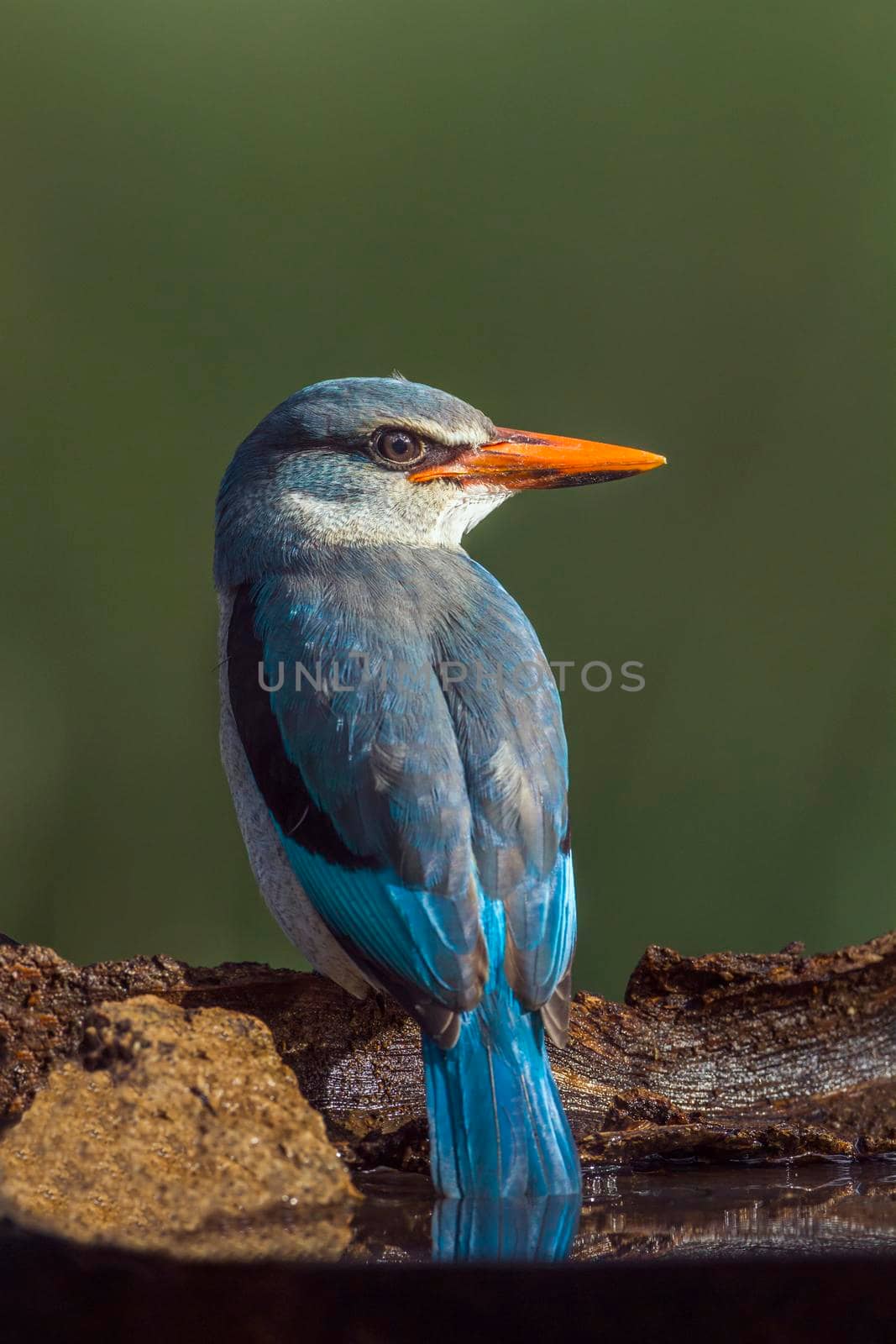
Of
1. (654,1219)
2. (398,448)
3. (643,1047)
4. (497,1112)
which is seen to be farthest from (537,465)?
(654,1219)

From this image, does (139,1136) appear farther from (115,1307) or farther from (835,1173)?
(835,1173)

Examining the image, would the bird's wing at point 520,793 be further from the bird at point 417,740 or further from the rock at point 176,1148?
the rock at point 176,1148

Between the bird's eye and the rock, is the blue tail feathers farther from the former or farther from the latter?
the bird's eye

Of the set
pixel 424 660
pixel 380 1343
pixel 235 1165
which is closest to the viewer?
pixel 380 1343

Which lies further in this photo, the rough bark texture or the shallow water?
the rough bark texture

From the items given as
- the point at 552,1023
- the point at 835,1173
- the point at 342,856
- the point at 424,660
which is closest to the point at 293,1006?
the point at 342,856

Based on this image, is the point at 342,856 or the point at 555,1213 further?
the point at 342,856

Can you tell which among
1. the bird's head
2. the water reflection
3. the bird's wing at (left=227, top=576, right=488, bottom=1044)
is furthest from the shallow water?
the bird's head
